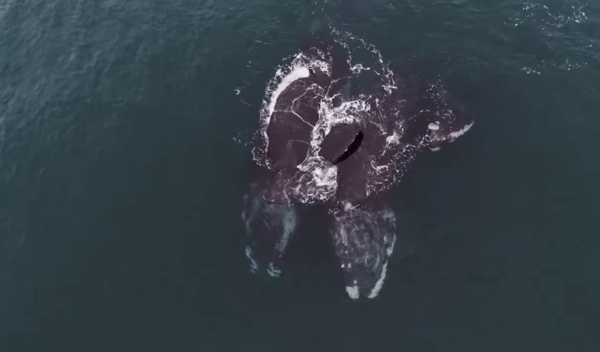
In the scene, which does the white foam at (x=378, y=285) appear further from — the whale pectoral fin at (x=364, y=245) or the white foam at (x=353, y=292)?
the white foam at (x=353, y=292)

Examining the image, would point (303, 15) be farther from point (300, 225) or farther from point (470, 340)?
point (470, 340)

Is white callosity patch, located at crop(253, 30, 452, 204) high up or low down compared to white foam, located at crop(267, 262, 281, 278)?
up

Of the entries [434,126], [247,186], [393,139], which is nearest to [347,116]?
[393,139]

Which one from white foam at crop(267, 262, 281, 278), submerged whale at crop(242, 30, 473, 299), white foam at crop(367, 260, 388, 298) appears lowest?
white foam at crop(267, 262, 281, 278)

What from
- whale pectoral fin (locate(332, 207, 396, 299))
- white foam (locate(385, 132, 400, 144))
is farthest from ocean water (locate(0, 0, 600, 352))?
white foam (locate(385, 132, 400, 144))

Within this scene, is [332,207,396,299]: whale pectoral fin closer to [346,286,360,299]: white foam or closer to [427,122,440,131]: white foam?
[346,286,360,299]: white foam

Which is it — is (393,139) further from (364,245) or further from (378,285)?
(378,285)

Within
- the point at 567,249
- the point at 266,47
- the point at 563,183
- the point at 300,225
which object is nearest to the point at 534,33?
the point at 563,183
